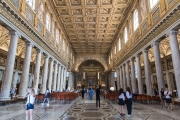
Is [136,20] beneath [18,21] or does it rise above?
above

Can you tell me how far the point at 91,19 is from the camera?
63.4 ft

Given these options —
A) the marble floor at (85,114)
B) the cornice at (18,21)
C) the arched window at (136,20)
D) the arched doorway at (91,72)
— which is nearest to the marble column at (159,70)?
the marble floor at (85,114)

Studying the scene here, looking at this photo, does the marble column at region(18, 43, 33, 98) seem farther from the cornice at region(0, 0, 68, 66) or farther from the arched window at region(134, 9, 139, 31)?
the arched window at region(134, 9, 139, 31)

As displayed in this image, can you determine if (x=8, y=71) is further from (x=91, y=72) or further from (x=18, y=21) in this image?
(x=91, y=72)

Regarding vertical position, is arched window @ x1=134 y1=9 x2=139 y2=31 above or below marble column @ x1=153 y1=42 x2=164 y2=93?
above

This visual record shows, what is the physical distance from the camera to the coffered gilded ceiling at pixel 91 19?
51.4 ft

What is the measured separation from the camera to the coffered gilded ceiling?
616 inches

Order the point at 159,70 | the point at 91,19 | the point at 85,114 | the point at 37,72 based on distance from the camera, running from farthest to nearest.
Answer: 1. the point at 91,19
2. the point at 37,72
3. the point at 159,70
4. the point at 85,114

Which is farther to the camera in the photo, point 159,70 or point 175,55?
point 159,70

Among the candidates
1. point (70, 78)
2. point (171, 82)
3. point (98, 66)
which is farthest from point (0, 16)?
point (98, 66)

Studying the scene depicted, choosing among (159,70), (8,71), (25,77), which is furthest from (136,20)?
(8,71)

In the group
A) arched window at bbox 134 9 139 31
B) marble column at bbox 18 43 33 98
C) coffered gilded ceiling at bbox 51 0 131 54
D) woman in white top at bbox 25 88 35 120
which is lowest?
woman in white top at bbox 25 88 35 120

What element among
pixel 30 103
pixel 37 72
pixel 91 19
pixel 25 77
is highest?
pixel 91 19

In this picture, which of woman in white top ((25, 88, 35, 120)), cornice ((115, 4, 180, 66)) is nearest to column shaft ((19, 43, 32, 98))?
woman in white top ((25, 88, 35, 120))
